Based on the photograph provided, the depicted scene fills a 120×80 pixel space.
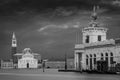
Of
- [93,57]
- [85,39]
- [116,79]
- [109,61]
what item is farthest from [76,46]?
[116,79]

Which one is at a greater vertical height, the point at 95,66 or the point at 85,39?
the point at 85,39

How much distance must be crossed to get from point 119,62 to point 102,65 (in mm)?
4531

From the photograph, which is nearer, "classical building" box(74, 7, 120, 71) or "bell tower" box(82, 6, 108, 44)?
"classical building" box(74, 7, 120, 71)

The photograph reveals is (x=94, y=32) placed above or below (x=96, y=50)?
above

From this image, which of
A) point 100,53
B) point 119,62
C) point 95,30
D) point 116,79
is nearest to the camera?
point 116,79

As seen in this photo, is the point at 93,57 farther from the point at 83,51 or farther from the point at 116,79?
the point at 116,79

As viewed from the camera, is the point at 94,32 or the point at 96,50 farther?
the point at 94,32

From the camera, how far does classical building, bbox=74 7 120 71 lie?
95.3 m

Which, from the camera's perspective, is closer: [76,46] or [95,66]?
[95,66]

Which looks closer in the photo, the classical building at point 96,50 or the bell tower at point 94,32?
the classical building at point 96,50

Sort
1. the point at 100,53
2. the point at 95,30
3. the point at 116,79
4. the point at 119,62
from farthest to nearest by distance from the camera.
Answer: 1. the point at 95,30
2. the point at 100,53
3. the point at 119,62
4. the point at 116,79

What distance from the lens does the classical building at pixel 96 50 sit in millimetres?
95262

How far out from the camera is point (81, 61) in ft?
367

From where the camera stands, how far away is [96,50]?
103562 mm
